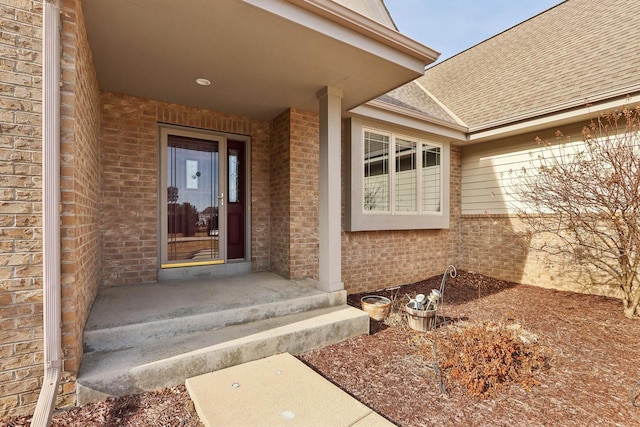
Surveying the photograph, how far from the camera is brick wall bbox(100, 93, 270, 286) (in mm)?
3814

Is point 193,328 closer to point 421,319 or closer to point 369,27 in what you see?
point 421,319

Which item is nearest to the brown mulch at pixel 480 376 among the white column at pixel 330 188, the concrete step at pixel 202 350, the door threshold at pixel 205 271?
the concrete step at pixel 202 350

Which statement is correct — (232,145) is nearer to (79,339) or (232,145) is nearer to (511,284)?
(79,339)

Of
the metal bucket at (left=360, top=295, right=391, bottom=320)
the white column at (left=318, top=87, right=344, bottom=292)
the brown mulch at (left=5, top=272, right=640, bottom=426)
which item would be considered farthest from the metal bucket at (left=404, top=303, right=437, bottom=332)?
the white column at (left=318, top=87, right=344, bottom=292)

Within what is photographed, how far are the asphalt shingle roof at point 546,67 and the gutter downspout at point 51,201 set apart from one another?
513cm

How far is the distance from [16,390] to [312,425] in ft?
6.39

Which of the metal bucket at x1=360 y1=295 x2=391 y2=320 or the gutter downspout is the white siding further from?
the gutter downspout

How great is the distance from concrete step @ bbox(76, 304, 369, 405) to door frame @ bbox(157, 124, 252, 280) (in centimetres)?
174

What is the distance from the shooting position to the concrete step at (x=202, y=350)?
2.13m

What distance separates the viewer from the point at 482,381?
2.42 m

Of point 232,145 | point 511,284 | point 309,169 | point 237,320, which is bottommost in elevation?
point 511,284

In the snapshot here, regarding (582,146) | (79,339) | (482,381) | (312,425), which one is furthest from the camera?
(582,146)

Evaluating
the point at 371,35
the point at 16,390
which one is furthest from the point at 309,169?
the point at 16,390

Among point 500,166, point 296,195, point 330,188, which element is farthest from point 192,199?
point 500,166
